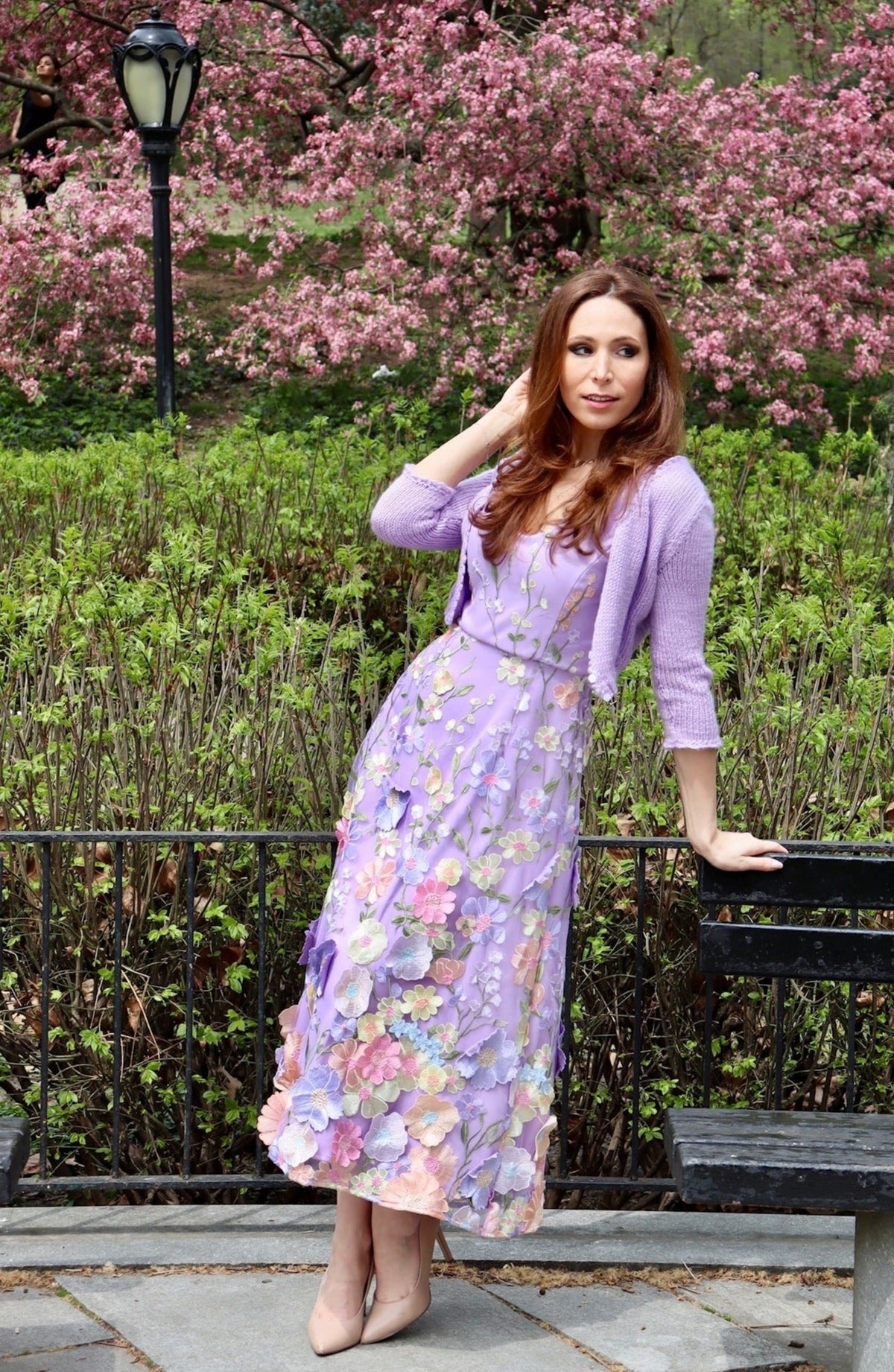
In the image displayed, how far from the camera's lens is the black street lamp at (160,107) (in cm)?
888

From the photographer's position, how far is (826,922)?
12.2 feet

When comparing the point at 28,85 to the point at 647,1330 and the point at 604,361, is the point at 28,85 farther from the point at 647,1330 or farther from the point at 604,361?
the point at 647,1330

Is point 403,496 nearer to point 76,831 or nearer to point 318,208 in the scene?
point 76,831

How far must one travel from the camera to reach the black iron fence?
353 cm

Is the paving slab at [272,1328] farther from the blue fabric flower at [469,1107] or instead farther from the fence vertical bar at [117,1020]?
the blue fabric flower at [469,1107]

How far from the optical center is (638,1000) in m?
3.40

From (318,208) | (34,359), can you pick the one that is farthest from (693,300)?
(34,359)

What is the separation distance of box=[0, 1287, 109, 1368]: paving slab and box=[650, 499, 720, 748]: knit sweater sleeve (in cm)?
147

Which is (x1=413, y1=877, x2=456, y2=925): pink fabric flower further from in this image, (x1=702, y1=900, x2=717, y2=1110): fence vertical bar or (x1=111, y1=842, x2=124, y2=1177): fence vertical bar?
(x1=111, y1=842, x2=124, y2=1177): fence vertical bar

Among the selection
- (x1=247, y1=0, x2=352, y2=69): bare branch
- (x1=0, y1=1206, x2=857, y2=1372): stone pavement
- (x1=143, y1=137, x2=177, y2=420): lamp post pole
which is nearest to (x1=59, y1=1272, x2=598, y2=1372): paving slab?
(x1=0, y1=1206, x2=857, y2=1372): stone pavement

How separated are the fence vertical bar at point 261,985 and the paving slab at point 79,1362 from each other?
535 mm

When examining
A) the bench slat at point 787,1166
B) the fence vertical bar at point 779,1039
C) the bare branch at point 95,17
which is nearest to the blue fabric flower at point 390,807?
the bench slat at point 787,1166

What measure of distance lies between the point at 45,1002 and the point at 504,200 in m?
10.1

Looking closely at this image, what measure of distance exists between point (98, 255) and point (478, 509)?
10394 mm
